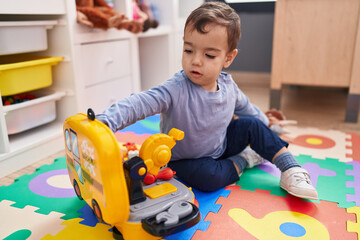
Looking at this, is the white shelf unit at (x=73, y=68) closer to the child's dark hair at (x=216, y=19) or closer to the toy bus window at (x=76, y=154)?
the toy bus window at (x=76, y=154)

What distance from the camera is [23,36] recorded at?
108 centimetres

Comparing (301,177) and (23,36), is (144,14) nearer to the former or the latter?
(23,36)

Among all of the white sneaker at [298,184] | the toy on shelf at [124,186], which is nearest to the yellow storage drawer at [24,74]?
the toy on shelf at [124,186]

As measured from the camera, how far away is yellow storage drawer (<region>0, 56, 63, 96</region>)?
40.7 inches

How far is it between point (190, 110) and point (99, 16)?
68cm

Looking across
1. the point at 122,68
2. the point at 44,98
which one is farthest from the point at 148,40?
the point at 44,98

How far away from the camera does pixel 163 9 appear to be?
1.88m

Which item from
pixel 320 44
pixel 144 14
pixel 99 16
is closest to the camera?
pixel 99 16

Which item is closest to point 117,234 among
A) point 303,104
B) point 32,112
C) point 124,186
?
point 124,186

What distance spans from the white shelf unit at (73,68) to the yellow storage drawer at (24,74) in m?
0.07

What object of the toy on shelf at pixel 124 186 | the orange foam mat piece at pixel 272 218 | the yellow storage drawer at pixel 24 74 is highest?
the yellow storage drawer at pixel 24 74

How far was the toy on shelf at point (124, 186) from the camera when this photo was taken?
58 cm

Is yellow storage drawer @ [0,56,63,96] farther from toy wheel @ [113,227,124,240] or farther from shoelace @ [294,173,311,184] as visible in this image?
shoelace @ [294,173,311,184]

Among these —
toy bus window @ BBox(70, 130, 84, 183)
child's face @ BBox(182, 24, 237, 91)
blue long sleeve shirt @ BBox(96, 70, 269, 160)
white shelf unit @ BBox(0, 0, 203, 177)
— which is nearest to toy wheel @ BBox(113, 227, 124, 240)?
toy bus window @ BBox(70, 130, 84, 183)
